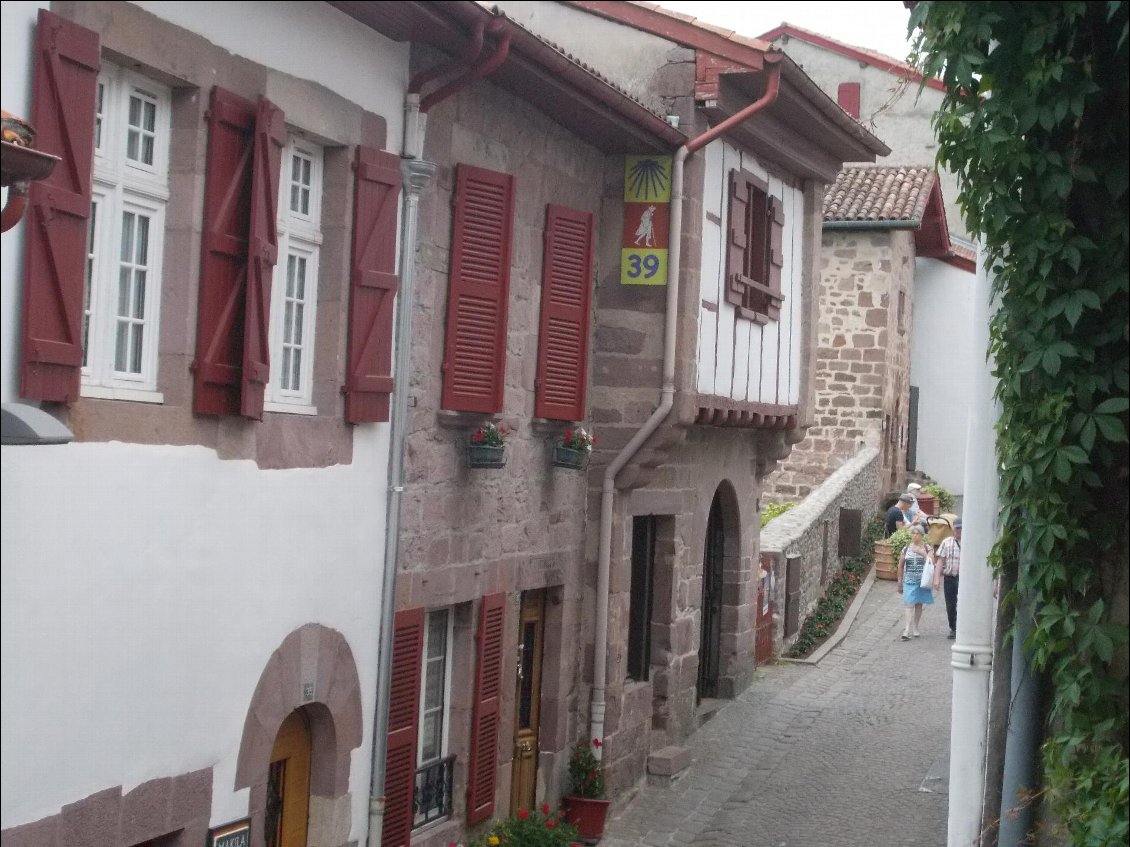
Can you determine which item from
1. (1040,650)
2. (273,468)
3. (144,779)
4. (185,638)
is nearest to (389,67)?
(273,468)

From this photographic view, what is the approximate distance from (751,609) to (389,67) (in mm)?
8692

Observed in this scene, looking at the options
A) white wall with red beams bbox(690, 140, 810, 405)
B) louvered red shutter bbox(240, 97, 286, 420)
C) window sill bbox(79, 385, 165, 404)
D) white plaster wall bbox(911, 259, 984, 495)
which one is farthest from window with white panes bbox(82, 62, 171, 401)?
white plaster wall bbox(911, 259, 984, 495)

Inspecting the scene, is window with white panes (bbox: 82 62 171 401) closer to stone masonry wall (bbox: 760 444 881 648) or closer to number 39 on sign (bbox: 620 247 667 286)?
number 39 on sign (bbox: 620 247 667 286)

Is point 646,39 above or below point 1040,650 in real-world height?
above

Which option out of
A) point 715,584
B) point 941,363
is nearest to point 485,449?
point 715,584

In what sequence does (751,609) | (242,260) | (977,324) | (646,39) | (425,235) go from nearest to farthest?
1. (242,260)
2. (977,324)
3. (425,235)
4. (646,39)
5. (751,609)

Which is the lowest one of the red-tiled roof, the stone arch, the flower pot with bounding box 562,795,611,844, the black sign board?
the flower pot with bounding box 562,795,611,844

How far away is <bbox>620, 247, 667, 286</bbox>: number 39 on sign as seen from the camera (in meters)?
11.5

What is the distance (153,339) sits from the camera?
258 inches

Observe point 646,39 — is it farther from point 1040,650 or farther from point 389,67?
point 1040,650

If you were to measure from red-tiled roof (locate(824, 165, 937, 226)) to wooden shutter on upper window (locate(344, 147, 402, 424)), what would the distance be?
1539 centimetres

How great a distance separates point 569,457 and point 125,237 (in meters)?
4.69

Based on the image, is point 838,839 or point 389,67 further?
point 838,839

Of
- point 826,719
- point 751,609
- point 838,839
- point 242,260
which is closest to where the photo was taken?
point 242,260
